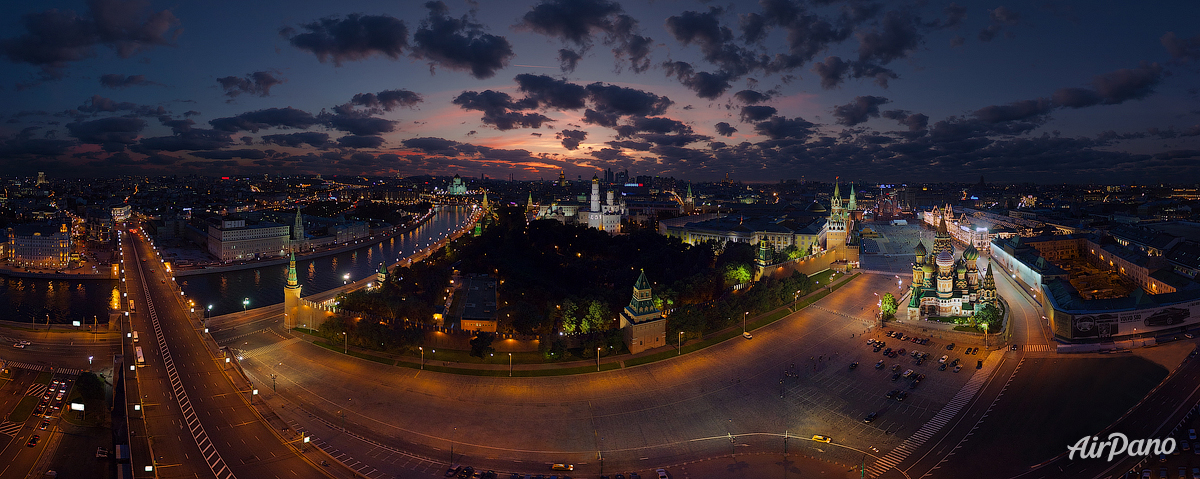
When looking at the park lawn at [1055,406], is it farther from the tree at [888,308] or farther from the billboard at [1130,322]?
the tree at [888,308]

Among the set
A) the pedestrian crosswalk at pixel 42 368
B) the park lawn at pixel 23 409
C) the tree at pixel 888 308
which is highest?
the tree at pixel 888 308

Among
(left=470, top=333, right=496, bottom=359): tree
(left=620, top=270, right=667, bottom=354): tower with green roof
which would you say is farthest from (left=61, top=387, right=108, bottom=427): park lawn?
(left=620, top=270, right=667, bottom=354): tower with green roof

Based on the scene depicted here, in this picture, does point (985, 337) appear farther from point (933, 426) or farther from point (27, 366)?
point (27, 366)

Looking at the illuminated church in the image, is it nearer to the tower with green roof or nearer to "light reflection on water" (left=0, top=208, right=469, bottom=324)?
the tower with green roof

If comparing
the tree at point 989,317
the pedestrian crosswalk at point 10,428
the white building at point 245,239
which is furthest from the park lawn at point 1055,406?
the white building at point 245,239

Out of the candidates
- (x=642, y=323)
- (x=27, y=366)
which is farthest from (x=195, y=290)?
(x=642, y=323)

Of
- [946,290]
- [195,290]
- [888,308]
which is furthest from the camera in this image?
[195,290]

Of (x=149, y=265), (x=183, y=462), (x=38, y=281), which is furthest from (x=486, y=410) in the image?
(x=38, y=281)
